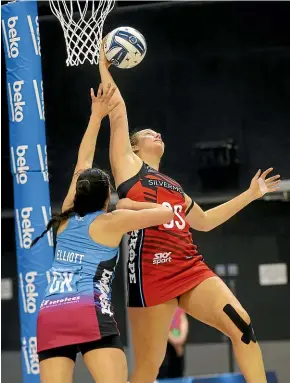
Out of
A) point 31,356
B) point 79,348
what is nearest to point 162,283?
point 79,348

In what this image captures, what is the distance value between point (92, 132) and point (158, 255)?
0.83 metres

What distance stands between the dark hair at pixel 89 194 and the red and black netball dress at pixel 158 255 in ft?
1.92

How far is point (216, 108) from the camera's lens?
10.2 metres

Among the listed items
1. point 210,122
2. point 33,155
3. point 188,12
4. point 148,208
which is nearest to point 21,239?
point 33,155

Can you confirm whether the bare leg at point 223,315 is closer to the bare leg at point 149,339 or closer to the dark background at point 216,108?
the bare leg at point 149,339

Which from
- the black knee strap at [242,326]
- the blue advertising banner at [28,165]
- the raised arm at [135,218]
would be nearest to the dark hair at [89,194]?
the raised arm at [135,218]

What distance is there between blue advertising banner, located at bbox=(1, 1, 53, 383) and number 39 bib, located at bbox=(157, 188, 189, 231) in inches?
68.2

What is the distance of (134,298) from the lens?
4230 mm

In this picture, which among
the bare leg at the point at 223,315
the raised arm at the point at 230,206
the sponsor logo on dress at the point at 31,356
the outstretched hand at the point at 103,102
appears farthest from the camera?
the sponsor logo on dress at the point at 31,356

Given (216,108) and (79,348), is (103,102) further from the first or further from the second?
(216,108)

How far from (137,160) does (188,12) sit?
20.9 feet

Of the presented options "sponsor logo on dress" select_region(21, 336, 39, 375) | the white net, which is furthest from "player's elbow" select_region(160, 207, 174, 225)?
"sponsor logo on dress" select_region(21, 336, 39, 375)

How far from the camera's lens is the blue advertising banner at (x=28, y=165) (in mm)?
5805

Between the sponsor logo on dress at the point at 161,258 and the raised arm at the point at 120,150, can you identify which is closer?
the sponsor logo on dress at the point at 161,258
